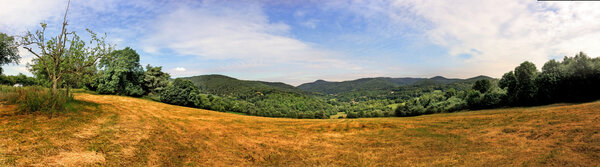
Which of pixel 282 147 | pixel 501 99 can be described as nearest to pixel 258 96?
pixel 501 99

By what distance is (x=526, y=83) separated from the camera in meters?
35.4

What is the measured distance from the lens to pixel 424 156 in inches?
432

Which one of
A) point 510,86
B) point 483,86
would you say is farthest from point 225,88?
point 510,86

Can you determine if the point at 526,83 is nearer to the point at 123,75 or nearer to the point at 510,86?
the point at 510,86

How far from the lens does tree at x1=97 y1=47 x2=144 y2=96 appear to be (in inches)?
1411

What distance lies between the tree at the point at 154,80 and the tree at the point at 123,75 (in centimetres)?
209

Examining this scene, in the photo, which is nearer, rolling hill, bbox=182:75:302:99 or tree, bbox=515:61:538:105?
tree, bbox=515:61:538:105

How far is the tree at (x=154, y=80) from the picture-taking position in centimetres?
4457

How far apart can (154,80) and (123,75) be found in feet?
26.6

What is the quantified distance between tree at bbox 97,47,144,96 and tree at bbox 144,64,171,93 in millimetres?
2090

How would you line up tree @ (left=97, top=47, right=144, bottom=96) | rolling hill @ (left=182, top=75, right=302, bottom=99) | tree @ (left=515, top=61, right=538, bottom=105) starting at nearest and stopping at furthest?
tree @ (left=515, top=61, right=538, bottom=105) < tree @ (left=97, top=47, right=144, bottom=96) < rolling hill @ (left=182, top=75, right=302, bottom=99)

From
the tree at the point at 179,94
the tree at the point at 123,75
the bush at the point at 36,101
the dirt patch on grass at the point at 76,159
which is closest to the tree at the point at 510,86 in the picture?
the dirt patch on grass at the point at 76,159

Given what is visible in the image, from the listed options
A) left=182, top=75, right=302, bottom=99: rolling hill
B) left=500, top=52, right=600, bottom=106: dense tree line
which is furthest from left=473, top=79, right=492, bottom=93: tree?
left=182, top=75, right=302, bottom=99: rolling hill

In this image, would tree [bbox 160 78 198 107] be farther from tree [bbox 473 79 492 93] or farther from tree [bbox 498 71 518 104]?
tree [bbox 473 79 492 93]
